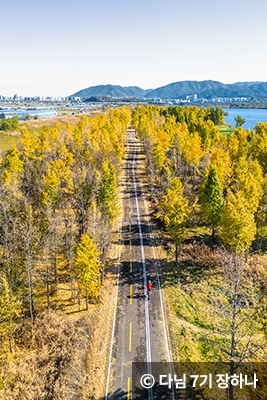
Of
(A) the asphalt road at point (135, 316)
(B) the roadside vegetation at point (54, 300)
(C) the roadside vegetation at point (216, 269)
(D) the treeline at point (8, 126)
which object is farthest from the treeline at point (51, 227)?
(D) the treeline at point (8, 126)

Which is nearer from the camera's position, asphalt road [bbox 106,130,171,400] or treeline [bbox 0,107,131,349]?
asphalt road [bbox 106,130,171,400]

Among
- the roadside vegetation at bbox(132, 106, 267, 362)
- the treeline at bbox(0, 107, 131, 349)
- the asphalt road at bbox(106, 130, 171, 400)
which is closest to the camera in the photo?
the asphalt road at bbox(106, 130, 171, 400)

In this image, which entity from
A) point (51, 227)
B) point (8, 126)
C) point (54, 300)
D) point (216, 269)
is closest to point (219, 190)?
point (216, 269)

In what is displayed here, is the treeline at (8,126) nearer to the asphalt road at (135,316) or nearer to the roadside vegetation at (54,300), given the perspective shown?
the roadside vegetation at (54,300)

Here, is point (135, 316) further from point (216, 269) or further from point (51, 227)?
point (216, 269)

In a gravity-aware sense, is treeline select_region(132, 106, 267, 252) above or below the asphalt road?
above

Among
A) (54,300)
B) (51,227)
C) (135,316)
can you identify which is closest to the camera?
(135,316)

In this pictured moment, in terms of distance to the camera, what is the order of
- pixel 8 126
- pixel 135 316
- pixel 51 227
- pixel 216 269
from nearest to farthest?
pixel 135 316
pixel 51 227
pixel 216 269
pixel 8 126

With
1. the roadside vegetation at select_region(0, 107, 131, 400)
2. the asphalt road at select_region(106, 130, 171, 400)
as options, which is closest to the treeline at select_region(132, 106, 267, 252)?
the asphalt road at select_region(106, 130, 171, 400)

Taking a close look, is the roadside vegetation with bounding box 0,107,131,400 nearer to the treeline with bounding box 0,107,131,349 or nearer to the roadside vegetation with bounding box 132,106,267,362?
the treeline with bounding box 0,107,131,349
